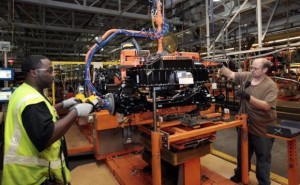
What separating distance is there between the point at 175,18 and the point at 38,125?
5821mm

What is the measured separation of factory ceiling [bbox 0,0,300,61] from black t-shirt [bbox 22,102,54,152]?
3.46 metres

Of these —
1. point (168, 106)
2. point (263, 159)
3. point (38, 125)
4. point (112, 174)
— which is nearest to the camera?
point (38, 125)

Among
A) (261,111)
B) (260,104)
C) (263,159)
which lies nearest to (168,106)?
(260,104)

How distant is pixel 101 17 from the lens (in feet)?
23.0

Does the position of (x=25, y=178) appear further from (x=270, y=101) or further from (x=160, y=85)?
(x=270, y=101)

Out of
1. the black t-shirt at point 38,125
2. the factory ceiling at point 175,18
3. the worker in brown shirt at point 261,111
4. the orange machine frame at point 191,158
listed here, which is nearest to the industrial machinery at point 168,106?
the orange machine frame at point 191,158

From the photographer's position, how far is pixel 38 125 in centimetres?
135

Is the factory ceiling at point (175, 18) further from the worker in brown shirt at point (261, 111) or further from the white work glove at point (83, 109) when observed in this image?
the white work glove at point (83, 109)

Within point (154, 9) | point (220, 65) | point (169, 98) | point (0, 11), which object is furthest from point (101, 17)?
point (169, 98)

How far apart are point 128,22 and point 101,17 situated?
1.19 metres

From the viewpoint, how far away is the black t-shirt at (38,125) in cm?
135

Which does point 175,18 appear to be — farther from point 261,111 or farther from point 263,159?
point 263,159

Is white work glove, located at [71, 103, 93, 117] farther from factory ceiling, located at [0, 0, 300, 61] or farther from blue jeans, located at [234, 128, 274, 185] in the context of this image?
factory ceiling, located at [0, 0, 300, 61]

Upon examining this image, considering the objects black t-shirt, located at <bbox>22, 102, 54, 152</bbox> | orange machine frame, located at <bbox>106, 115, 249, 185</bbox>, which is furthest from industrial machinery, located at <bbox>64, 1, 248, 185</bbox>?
black t-shirt, located at <bbox>22, 102, 54, 152</bbox>
